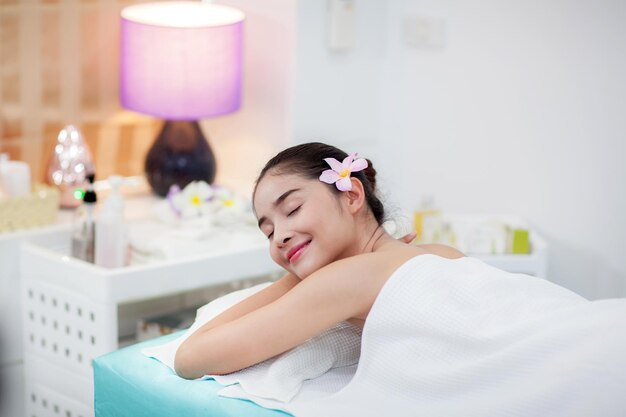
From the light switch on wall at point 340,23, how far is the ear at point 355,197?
1.35 metres

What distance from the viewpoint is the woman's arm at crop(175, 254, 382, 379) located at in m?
1.67

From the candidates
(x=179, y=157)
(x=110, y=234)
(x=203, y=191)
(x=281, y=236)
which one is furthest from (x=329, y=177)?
(x=179, y=157)

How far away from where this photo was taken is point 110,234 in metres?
2.55

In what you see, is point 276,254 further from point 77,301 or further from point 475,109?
point 475,109

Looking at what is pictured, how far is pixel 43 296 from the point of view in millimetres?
2600

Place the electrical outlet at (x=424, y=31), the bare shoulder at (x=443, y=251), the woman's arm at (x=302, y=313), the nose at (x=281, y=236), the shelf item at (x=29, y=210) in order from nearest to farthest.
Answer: the woman's arm at (x=302, y=313) < the nose at (x=281, y=236) < the bare shoulder at (x=443, y=251) < the shelf item at (x=29, y=210) < the electrical outlet at (x=424, y=31)

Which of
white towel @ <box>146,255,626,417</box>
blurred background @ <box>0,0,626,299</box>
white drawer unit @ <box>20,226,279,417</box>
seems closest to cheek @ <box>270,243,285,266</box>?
white towel @ <box>146,255,626,417</box>

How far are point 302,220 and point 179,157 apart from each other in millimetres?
1398

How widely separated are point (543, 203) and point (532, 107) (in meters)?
0.29

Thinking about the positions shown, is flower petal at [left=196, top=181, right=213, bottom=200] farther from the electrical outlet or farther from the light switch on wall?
the electrical outlet

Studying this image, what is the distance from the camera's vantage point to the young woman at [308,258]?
5.50 ft

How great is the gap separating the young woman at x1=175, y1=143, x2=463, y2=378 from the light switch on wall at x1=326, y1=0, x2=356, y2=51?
4.10 ft

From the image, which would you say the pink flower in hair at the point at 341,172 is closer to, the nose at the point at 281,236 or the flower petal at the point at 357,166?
the flower petal at the point at 357,166

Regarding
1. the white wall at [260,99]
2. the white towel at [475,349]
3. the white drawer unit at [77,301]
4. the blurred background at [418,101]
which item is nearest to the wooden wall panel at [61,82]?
the blurred background at [418,101]
